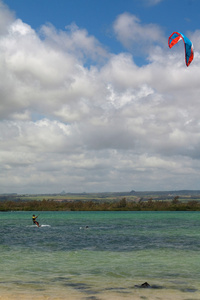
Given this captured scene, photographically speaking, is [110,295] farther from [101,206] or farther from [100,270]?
[101,206]

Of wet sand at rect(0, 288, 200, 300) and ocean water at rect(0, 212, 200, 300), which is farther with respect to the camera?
ocean water at rect(0, 212, 200, 300)

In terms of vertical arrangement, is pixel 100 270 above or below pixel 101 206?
below

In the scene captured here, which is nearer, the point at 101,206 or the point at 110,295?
the point at 110,295

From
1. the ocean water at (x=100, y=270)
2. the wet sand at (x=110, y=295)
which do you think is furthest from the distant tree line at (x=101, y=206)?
the wet sand at (x=110, y=295)

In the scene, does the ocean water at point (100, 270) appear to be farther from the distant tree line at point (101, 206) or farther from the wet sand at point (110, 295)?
the distant tree line at point (101, 206)

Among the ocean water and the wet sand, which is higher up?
the wet sand

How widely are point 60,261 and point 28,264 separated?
8.21 feet

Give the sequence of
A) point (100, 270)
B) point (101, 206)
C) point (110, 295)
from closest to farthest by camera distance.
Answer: point (110, 295) → point (100, 270) → point (101, 206)

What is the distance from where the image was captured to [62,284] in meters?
17.4

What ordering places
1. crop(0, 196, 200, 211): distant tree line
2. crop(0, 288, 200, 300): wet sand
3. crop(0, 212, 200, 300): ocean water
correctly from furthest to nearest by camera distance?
crop(0, 196, 200, 211): distant tree line → crop(0, 212, 200, 300): ocean water → crop(0, 288, 200, 300): wet sand

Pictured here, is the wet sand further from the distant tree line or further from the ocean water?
the distant tree line

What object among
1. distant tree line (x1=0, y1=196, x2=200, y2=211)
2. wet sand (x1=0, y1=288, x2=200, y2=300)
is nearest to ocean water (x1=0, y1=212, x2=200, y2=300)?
wet sand (x1=0, y1=288, x2=200, y2=300)

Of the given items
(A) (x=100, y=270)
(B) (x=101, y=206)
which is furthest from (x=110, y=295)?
(B) (x=101, y=206)

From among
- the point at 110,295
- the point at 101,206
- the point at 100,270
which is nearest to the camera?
the point at 110,295
